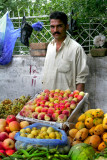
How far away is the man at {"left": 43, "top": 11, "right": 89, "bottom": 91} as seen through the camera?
3480 mm

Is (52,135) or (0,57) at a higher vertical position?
(0,57)

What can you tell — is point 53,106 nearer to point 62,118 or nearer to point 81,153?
point 62,118

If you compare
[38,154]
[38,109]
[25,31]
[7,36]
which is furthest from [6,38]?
[38,154]

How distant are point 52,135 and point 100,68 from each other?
288 centimetres

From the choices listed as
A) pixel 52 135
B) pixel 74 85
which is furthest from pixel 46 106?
pixel 74 85

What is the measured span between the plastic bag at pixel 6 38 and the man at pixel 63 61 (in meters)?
1.81

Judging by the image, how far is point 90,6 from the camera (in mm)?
4496

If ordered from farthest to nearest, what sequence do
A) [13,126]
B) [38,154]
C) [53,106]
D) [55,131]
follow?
[53,106] < [13,126] < [55,131] < [38,154]

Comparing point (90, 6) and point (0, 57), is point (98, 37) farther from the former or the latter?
point (0, 57)

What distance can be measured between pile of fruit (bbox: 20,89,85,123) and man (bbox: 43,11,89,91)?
90 cm

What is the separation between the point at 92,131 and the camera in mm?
1982

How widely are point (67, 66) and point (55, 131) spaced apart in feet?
5.62

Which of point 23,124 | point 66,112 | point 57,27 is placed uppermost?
point 57,27

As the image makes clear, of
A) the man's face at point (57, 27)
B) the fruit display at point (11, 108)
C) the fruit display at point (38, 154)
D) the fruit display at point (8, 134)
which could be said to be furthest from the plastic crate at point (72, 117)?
the man's face at point (57, 27)
